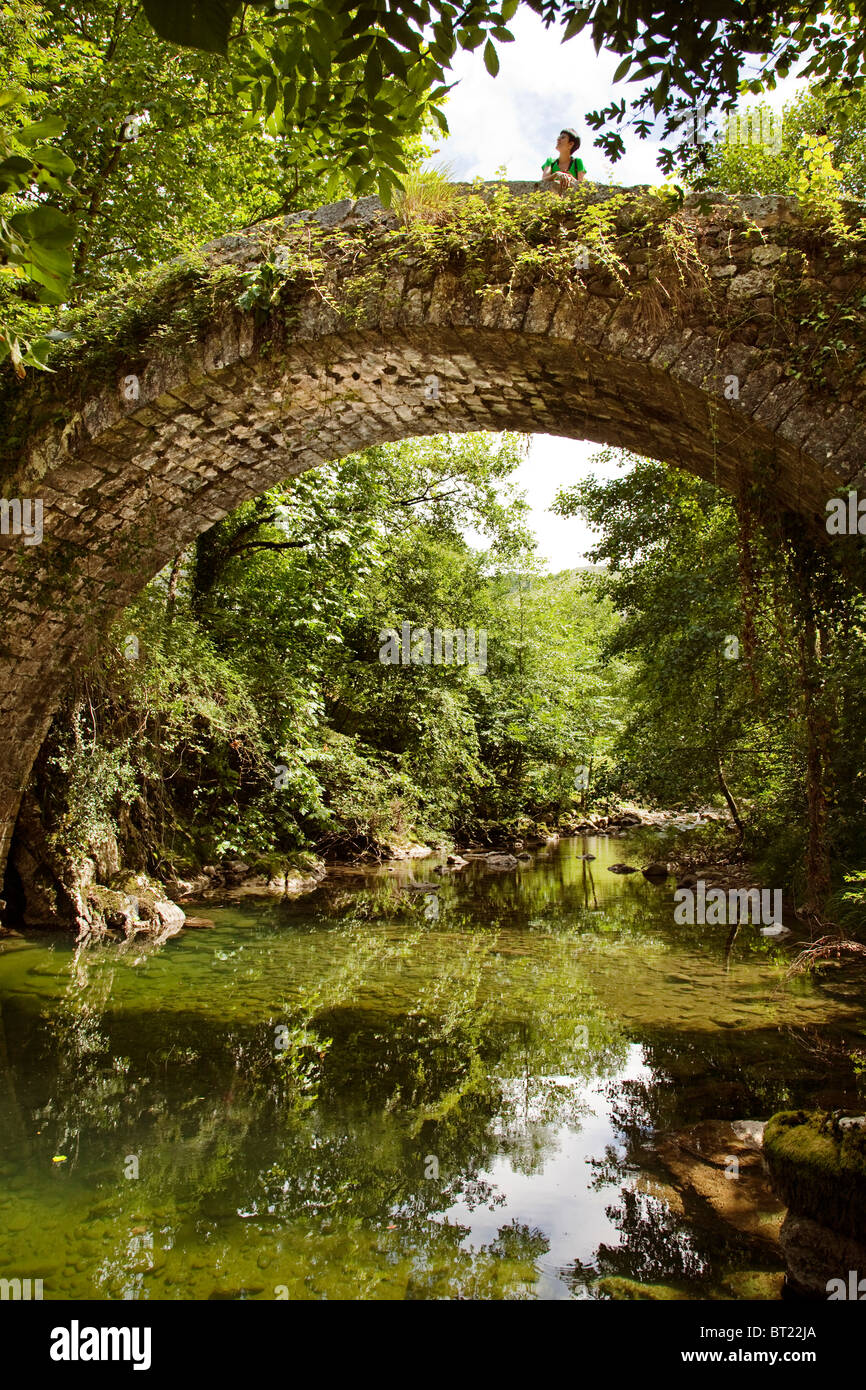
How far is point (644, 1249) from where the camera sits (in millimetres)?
2588

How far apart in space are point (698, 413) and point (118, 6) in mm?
7837

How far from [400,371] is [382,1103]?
3.99 meters

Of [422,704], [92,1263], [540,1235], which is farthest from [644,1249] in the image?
[422,704]

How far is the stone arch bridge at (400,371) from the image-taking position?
3723 millimetres

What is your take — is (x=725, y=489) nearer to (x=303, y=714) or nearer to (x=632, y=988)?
(x=632, y=988)
